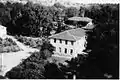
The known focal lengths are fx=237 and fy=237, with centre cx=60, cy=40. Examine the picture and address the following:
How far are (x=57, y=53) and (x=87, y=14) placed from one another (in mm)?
39511

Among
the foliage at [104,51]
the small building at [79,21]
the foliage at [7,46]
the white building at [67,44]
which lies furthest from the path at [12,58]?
the small building at [79,21]

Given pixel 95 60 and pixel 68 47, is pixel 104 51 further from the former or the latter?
pixel 68 47

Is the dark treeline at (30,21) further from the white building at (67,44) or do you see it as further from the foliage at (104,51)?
the foliage at (104,51)

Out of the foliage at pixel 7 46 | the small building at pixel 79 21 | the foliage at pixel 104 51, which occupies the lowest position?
the foliage at pixel 7 46

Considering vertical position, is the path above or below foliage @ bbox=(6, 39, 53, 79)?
below

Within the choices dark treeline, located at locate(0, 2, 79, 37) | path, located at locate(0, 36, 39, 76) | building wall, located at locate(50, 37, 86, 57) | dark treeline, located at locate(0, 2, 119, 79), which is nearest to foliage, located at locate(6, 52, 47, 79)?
dark treeline, located at locate(0, 2, 119, 79)

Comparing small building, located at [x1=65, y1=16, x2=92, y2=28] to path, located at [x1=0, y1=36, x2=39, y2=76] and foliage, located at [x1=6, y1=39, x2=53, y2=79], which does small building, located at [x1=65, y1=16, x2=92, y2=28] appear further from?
foliage, located at [x1=6, y1=39, x2=53, y2=79]

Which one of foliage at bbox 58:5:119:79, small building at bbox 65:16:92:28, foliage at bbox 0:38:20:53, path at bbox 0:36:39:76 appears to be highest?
foliage at bbox 58:5:119:79

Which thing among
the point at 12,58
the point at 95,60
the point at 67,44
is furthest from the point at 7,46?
the point at 95,60

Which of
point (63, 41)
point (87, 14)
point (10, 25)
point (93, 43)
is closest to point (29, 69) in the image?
point (93, 43)

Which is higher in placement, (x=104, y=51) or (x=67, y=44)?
(x=104, y=51)

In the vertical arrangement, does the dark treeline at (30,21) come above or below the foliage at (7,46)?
above

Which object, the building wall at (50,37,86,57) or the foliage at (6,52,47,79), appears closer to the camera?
the foliage at (6,52,47,79)

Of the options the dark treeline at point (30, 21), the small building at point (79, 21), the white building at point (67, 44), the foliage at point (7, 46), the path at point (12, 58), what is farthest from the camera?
the small building at point (79, 21)
